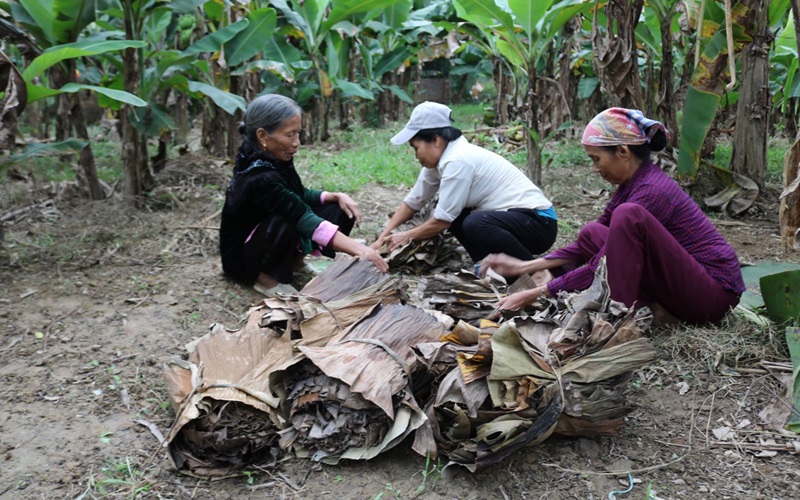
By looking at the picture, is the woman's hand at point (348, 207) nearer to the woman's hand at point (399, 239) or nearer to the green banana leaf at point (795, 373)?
the woman's hand at point (399, 239)

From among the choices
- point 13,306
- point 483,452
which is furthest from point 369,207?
point 483,452

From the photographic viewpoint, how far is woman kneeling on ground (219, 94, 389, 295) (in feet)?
10.6

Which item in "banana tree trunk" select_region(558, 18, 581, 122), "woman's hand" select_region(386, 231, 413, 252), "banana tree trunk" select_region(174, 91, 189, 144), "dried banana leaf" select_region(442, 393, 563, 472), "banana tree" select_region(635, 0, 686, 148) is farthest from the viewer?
"banana tree trunk" select_region(174, 91, 189, 144)

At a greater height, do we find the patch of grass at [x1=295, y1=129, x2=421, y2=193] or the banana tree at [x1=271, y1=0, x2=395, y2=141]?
the banana tree at [x1=271, y1=0, x2=395, y2=141]

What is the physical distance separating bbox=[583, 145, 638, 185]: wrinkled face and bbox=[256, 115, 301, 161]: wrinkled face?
4.69 feet

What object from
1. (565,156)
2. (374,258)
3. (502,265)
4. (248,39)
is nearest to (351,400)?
(374,258)

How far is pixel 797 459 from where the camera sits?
2094mm

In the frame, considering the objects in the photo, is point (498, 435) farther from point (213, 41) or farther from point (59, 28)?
point (213, 41)

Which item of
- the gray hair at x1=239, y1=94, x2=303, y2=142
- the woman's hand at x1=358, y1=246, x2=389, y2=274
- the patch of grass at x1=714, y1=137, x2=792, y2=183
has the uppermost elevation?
the gray hair at x1=239, y1=94, x2=303, y2=142

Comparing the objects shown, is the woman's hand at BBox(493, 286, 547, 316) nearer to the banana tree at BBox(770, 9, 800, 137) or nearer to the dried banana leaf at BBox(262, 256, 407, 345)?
→ the dried banana leaf at BBox(262, 256, 407, 345)

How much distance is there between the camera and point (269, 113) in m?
3.20

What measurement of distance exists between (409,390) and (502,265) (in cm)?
130

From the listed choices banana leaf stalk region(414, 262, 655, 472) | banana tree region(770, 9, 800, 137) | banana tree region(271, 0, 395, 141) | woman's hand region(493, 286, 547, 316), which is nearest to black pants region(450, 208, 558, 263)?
woman's hand region(493, 286, 547, 316)

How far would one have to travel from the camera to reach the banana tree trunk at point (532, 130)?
16.6 feet
